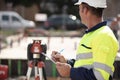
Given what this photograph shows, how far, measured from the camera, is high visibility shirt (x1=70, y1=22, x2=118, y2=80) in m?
3.38

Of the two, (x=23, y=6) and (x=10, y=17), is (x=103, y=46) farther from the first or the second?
(x=23, y=6)

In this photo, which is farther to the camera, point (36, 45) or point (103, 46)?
point (36, 45)

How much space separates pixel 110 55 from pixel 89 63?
188mm

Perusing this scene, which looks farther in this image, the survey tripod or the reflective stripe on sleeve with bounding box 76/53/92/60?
the survey tripod

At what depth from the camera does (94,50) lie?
3.42 metres

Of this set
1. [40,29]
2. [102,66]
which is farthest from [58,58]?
[40,29]

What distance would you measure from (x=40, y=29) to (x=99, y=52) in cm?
3078

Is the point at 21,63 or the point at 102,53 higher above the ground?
the point at 102,53

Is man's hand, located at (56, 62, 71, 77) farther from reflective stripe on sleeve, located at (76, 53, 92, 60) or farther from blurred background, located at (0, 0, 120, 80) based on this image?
blurred background, located at (0, 0, 120, 80)

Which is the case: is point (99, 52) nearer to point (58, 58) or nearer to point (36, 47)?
point (58, 58)

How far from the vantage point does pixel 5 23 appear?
117 feet

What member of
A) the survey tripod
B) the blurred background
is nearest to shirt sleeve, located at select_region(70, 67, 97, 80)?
the survey tripod

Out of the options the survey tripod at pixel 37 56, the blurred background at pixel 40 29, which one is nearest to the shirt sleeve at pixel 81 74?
the survey tripod at pixel 37 56

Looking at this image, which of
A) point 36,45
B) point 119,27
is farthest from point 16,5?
point 36,45
